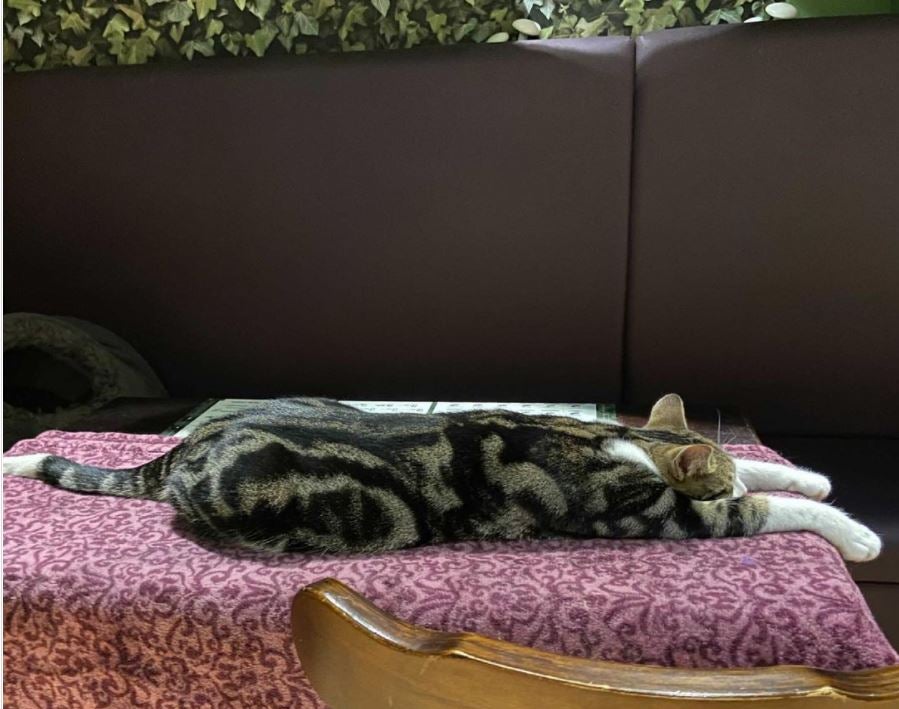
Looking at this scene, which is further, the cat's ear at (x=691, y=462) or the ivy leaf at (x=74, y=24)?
the ivy leaf at (x=74, y=24)

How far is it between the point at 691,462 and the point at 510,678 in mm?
659

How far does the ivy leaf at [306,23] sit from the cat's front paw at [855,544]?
147cm

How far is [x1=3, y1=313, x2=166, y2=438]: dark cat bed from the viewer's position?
66.4 inches

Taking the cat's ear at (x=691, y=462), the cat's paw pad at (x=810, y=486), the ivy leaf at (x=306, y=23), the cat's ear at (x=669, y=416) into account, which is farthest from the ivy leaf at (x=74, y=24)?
the cat's paw pad at (x=810, y=486)

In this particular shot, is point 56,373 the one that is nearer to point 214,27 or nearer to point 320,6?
point 214,27

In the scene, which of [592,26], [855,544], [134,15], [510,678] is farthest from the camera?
[134,15]

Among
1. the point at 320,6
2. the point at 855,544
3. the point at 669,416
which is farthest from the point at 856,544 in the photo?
the point at 320,6

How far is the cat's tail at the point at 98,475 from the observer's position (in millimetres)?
1157

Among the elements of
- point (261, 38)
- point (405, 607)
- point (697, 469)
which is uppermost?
point (261, 38)

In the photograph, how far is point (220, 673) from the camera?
86cm

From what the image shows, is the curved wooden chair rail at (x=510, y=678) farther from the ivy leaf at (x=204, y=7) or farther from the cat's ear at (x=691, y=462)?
the ivy leaf at (x=204, y=7)

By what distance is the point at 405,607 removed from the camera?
0.85 m

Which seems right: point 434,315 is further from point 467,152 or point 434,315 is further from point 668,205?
point 668,205

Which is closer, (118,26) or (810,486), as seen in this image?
(810,486)
